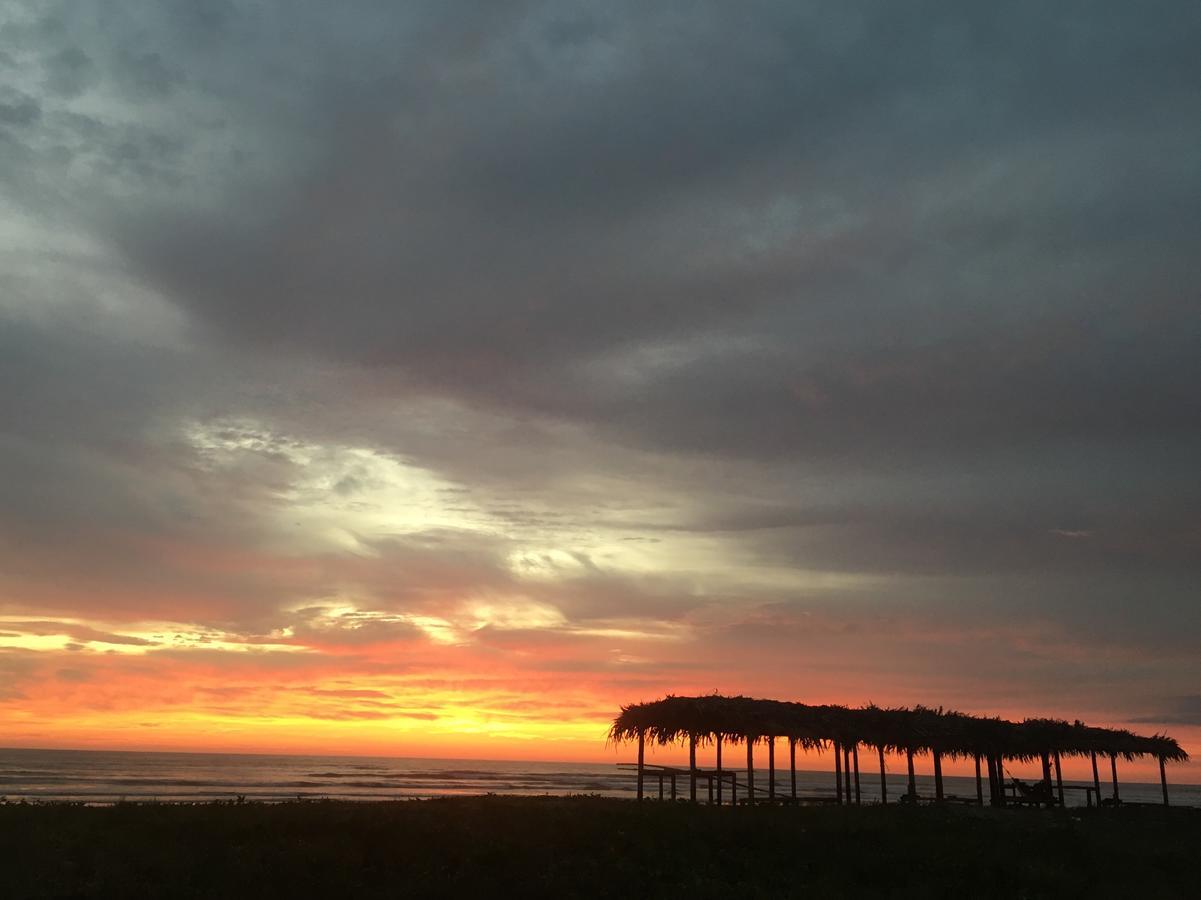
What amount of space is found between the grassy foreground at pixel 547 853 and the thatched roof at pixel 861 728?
19.4ft

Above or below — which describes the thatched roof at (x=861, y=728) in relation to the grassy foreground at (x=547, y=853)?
above

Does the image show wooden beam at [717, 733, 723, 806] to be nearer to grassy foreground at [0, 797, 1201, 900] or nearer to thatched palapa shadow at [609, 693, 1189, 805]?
A: thatched palapa shadow at [609, 693, 1189, 805]

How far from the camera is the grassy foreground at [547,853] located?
2006 centimetres

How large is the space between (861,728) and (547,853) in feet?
60.0

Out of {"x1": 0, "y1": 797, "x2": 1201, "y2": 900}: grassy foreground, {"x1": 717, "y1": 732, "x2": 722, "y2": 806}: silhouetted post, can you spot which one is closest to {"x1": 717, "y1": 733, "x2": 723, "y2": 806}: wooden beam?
{"x1": 717, "y1": 732, "x2": 722, "y2": 806}: silhouetted post

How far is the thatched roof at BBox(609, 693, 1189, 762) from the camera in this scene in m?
33.2

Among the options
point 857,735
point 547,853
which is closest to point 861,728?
point 857,735

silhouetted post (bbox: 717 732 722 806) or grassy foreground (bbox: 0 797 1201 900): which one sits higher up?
silhouetted post (bbox: 717 732 722 806)

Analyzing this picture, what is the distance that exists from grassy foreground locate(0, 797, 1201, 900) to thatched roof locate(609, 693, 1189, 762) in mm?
5903

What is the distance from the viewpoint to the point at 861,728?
36.2 metres

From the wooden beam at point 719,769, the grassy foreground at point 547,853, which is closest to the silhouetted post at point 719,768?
the wooden beam at point 719,769

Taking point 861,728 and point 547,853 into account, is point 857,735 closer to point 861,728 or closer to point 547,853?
point 861,728

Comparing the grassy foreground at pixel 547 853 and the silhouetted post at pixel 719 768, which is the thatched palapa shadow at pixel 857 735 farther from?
the grassy foreground at pixel 547 853

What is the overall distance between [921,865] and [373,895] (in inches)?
538
